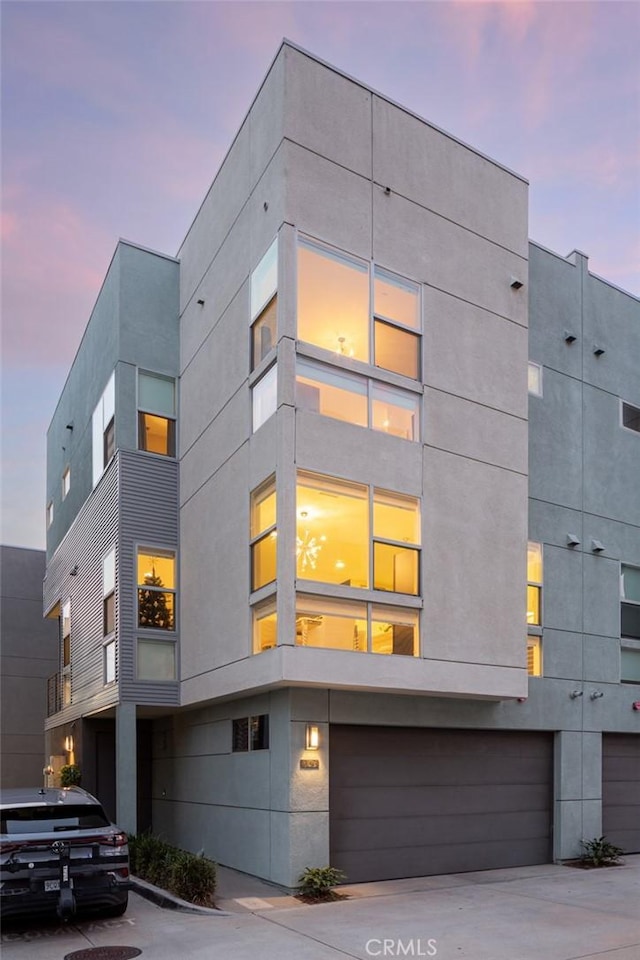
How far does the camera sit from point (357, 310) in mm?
12609

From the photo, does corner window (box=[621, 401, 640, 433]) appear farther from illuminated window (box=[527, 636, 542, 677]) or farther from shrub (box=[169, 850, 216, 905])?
shrub (box=[169, 850, 216, 905])

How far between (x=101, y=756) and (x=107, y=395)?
291 inches

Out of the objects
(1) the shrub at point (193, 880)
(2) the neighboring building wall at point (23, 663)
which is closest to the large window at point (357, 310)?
(1) the shrub at point (193, 880)

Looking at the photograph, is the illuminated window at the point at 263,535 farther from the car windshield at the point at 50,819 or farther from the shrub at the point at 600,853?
the shrub at the point at 600,853

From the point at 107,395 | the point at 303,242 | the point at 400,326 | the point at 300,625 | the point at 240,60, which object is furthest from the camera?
the point at 107,395

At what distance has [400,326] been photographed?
42.6ft

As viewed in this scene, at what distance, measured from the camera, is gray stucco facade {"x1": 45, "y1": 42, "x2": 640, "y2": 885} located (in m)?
11.9

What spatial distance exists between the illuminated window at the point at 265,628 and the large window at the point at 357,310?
3761mm

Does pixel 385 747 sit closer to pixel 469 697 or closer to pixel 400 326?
pixel 469 697

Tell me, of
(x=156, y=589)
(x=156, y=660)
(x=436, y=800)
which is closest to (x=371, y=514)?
(x=436, y=800)

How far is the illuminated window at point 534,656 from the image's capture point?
14805 millimetres

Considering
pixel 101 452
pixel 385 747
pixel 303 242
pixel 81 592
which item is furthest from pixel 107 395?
pixel 385 747

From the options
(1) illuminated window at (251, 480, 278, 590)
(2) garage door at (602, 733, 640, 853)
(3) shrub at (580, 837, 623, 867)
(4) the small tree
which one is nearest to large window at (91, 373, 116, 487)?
(4) the small tree

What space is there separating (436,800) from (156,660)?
17.3ft
